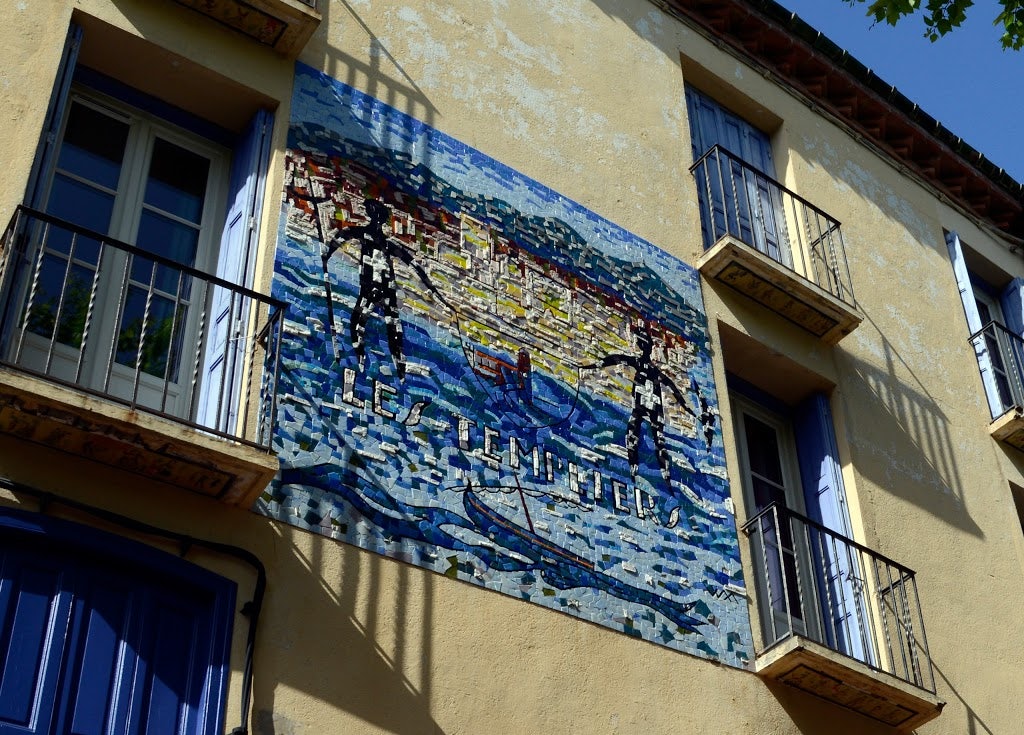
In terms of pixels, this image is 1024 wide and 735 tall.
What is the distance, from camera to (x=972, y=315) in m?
14.5

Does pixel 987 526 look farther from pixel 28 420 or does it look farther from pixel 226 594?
pixel 28 420

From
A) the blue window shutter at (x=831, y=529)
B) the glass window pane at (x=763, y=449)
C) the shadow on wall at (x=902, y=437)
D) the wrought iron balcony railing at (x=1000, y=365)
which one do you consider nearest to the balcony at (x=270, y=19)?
the glass window pane at (x=763, y=449)

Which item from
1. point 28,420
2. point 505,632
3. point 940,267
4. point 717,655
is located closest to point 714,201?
point 940,267

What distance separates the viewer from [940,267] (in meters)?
14.6

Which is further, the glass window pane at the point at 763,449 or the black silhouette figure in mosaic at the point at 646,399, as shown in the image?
the glass window pane at the point at 763,449

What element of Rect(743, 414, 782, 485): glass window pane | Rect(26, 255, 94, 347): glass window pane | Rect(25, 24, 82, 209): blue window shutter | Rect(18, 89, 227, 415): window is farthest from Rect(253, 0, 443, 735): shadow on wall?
Rect(743, 414, 782, 485): glass window pane

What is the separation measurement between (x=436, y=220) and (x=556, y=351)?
1257 mm

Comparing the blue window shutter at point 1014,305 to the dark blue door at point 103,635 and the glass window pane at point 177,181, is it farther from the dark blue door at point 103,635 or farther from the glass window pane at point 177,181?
the dark blue door at point 103,635

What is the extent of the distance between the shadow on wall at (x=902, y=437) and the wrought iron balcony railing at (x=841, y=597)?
1.00 meters

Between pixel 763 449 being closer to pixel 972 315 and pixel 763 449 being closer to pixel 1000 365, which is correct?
pixel 972 315

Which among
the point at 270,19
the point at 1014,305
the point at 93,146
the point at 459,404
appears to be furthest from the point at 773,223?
the point at 93,146

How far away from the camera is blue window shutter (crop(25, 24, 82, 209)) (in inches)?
320

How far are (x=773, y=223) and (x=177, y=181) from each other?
606 cm

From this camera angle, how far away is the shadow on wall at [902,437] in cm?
1196
